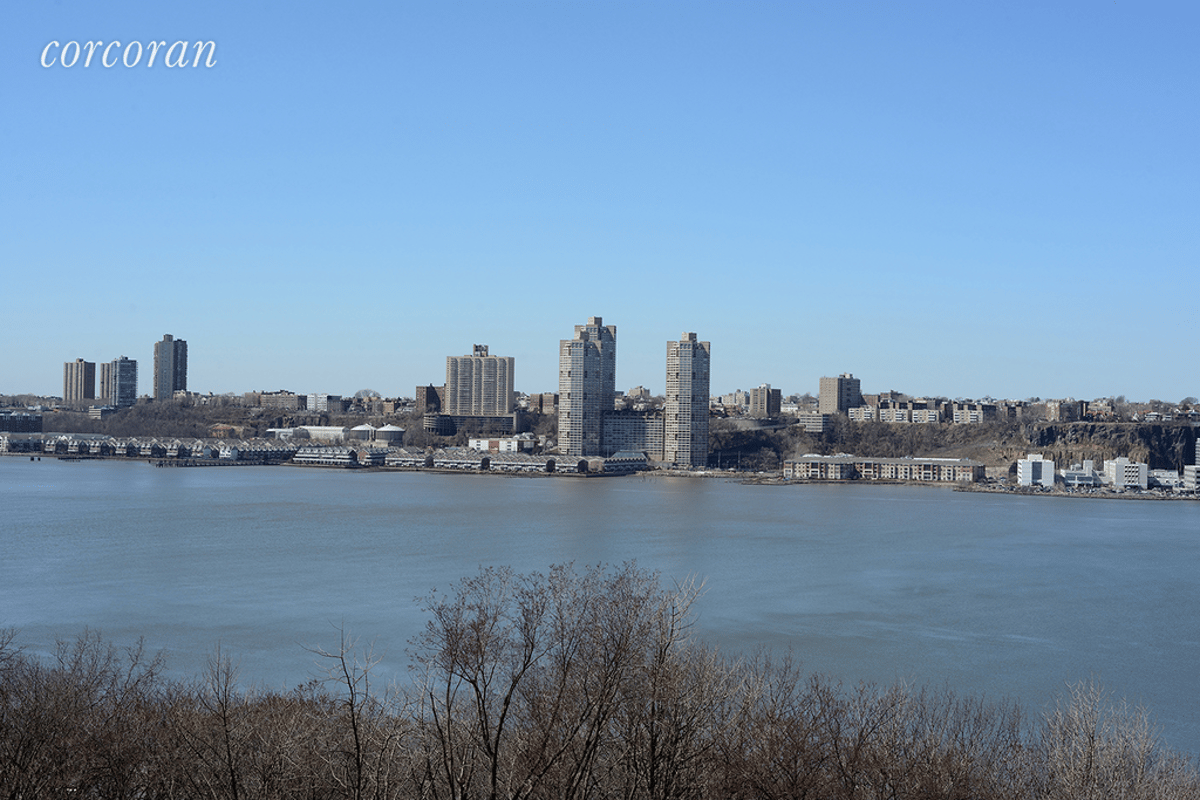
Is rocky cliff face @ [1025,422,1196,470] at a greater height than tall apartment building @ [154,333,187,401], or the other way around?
tall apartment building @ [154,333,187,401]

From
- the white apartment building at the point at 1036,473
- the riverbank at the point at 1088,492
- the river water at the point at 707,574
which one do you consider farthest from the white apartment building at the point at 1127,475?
the river water at the point at 707,574

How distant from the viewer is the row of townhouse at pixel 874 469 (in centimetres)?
2530

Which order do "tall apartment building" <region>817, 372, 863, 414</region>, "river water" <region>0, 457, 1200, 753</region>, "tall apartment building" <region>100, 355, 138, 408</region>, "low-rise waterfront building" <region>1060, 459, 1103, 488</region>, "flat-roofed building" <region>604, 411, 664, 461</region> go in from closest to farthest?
1. "river water" <region>0, 457, 1200, 753</region>
2. "low-rise waterfront building" <region>1060, 459, 1103, 488</region>
3. "flat-roofed building" <region>604, 411, 664, 461</region>
4. "tall apartment building" <region>817, 372, 863, 414</region>
5. "tall apartment building" <region>100, 355, 138, 408</region>

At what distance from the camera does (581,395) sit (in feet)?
97.3

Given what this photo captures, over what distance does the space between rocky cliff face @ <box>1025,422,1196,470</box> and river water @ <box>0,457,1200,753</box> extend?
8.62 metres

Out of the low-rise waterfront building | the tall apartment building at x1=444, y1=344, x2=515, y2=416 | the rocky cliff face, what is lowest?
the low-rise waterfront building

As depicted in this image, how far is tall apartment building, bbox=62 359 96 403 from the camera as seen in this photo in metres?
49.1

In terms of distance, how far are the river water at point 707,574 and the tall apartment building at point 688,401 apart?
10729 mm

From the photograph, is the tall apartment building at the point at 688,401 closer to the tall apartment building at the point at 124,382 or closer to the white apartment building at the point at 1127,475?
the white apartment building at the point at 1127,475

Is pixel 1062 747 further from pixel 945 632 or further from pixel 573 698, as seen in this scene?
pixel 945 632

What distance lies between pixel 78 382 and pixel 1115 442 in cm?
4174

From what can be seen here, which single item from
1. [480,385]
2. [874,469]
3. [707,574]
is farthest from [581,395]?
[707,574]

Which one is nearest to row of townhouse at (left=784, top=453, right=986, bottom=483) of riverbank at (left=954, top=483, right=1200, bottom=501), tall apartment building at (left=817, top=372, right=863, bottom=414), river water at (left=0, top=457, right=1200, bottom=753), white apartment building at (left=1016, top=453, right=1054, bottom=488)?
white apartment building at (left=1016, top=453, right=1054, bottom=488)

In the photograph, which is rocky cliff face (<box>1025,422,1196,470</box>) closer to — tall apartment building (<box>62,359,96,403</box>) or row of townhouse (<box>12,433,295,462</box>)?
row of townhouse (<box>12,433,295,462</box>)
